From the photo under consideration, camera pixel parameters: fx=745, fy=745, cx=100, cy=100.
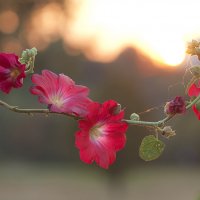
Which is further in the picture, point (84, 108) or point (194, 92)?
point (194, 92)

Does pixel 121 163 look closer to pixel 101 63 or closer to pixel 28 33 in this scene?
pixel 101 63

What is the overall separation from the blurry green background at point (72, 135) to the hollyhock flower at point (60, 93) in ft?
33.2

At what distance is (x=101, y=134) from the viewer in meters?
1.00

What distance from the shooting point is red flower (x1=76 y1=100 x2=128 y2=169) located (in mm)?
955

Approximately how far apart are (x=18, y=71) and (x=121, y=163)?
12.4m

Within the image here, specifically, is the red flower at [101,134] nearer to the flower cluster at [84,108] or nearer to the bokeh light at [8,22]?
the flower cluster at [84,108]

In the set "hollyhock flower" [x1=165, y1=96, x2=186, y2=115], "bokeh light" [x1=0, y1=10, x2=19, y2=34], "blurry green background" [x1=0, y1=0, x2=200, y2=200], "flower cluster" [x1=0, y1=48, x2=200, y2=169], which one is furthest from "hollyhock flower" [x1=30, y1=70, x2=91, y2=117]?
"bokeh light" [x1=0, y1=10, x2=19, y2=34]

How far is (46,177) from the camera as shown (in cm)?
1569

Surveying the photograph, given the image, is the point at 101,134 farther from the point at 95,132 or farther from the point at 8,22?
the point at 8,22

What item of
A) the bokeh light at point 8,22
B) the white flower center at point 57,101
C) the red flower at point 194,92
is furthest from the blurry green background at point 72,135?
the white flower center at point 57,101

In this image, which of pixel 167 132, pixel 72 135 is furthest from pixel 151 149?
pixel 72 135

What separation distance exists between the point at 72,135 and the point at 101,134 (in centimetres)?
1188

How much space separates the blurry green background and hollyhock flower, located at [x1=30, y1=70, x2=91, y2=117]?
1013cm

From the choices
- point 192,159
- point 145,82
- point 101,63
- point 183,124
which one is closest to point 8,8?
point 101,63
